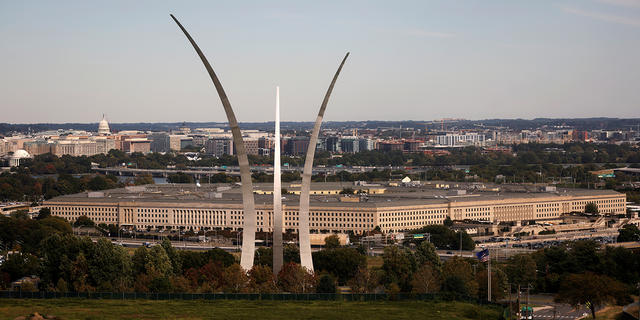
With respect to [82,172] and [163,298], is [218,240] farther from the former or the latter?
[82,172]

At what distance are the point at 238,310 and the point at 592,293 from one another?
16.9m

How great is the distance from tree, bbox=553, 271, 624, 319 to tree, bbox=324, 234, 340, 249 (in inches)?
1130

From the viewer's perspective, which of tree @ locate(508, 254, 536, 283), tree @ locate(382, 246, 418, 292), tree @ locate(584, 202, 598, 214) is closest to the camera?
tree @ locate(382, 246, 418, 292)

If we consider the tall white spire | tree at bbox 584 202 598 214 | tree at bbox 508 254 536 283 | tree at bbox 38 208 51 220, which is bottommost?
tree at bbox 584 202 598 214

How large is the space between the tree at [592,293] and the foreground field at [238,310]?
5252 millimetres

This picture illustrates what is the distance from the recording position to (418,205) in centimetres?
8644

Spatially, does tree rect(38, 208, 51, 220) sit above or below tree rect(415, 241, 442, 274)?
below

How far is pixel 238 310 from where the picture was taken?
37.1 metres

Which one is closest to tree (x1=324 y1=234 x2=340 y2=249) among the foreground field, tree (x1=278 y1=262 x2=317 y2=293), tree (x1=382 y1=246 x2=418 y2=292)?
tree (x1=382 y1=246 x2=418 y2=292)

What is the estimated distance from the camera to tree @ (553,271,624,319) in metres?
40.7

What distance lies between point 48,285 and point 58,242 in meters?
3.13

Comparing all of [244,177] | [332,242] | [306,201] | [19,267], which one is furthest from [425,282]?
[332,242]

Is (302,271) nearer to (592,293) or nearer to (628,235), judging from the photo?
(592,293)

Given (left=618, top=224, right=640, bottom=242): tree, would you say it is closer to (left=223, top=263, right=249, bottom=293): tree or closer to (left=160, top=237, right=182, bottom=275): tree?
(left=160, top=237, right=182, bottom=275): tree
